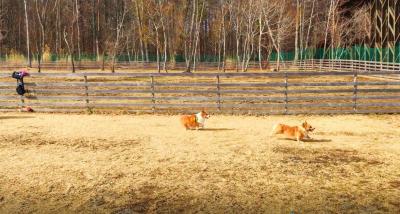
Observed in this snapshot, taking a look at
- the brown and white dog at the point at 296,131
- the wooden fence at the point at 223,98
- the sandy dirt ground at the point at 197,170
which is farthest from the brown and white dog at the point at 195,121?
the wooden fence at the point at 223,98

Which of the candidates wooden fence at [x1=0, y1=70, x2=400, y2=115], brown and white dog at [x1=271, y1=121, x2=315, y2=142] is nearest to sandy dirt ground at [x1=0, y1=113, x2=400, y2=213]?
brown and white dog at [x1=271, y1=121, x2=315, y2=142]

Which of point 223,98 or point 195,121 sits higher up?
point 223,98

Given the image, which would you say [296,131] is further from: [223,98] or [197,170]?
[223,98]

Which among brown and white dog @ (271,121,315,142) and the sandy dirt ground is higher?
brown and white dog @ (271,121,315,142)

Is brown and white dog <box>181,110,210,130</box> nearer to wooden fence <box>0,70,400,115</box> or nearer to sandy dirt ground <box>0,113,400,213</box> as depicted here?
sandy dirt ground <box>0,113,400,213</box>

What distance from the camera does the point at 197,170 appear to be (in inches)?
280

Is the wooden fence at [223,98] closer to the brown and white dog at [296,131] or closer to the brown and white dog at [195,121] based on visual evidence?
the brown and white dog at [195,121]

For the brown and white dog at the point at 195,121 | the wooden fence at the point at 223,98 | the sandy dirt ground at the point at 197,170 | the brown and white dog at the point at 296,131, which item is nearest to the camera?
the sandy dirt ground at the point at 197,170

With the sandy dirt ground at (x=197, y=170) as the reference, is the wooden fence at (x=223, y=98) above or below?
above

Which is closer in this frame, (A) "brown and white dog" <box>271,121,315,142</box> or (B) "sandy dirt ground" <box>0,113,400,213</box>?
(B) "sandy dirt ground" <box>0,113,400,213</box>

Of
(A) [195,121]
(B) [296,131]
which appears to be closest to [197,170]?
(B) [296,131]

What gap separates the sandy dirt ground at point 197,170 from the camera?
5.57 metres

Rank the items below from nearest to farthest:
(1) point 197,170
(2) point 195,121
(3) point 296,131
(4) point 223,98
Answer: (1) point 197,170 < (3) point 296,131 < (2) point 195,121 < (4) point 223,98

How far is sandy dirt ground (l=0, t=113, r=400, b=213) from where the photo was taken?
557 centimetres
